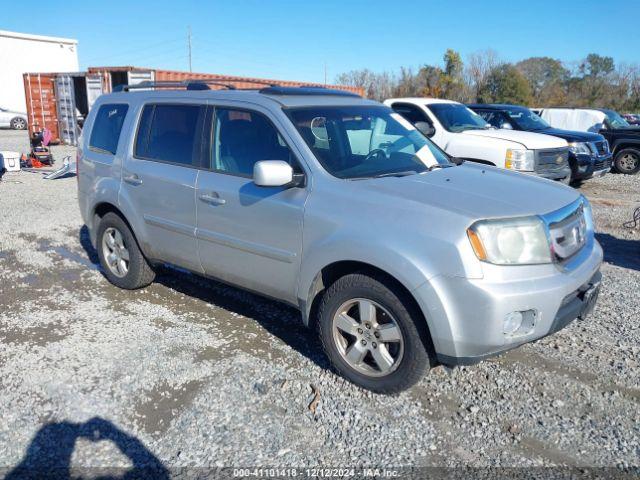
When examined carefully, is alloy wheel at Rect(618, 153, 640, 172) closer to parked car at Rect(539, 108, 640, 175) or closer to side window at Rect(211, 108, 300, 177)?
parked car at Rect(539, 108, 640, 175)

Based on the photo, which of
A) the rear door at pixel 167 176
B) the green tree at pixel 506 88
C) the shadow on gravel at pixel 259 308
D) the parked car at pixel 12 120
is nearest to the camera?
the shadow on gravel at pixel 259 308

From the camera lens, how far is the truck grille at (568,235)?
334cm

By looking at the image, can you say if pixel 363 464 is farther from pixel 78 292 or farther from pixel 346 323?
pixel 78 292

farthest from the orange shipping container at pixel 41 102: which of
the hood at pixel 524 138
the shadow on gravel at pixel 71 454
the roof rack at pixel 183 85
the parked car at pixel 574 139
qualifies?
the shadow on gravel at pixel 71 454

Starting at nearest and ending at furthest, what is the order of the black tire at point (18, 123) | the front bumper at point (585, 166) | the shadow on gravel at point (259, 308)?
the shadow on gravel at point (259, 308)
the front bumper at point (585, 166)
the black tire at point (18, 123)

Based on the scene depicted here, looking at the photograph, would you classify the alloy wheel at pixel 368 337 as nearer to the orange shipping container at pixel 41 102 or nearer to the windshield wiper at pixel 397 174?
the windshield wiper at pixel 397 174

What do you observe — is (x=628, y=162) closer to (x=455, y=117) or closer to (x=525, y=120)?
(x=525, y=120)

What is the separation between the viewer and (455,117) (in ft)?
34.2

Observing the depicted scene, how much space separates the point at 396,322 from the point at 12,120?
1292 inches

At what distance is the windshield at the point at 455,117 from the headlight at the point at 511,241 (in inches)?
279

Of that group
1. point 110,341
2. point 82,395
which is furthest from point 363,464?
point 110,341

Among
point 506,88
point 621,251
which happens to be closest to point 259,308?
point 621,251

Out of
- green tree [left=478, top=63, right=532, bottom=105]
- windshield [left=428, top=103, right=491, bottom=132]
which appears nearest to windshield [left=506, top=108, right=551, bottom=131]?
windshield [left=428, top=103, right=491, bottom=132]

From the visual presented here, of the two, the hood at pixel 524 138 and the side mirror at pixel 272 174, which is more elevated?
the side mirror at pixel 272 174
